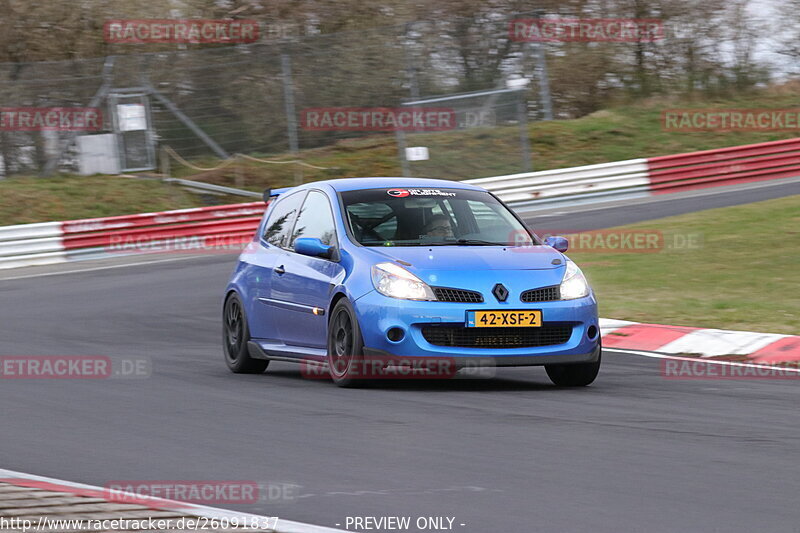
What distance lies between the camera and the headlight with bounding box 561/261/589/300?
372 inches

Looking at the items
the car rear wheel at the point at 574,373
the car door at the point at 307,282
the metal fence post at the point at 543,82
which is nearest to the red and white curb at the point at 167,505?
the car door at the point at 307,282

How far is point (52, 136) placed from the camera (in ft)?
91.9

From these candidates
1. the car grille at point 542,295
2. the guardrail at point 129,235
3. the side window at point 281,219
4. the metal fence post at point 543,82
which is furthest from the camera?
the metal fence post at point 543,82

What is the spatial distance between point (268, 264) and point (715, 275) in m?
7.55

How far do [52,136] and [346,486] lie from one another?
23.4 m

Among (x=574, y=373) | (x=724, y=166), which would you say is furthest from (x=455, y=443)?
(x=724, y=166)

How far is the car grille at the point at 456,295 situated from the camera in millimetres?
9133

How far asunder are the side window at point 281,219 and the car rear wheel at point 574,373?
2474 millimetres

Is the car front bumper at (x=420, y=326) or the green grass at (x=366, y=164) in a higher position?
the car front bumper at (x=420, y=326)

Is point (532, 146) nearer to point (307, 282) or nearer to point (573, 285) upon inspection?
point (307, 282)

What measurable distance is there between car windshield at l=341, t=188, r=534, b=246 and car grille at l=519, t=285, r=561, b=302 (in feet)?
2.52

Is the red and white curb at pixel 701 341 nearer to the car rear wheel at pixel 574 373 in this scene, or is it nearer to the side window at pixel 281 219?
the car rear wheel at pixel 574 373

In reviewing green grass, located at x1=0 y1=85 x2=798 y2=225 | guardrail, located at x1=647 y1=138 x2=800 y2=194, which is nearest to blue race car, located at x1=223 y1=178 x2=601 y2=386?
green grass, located at x1=0 y1=85 x2=798 y2=225

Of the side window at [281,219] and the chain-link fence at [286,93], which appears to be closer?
the side window at [281,219]
